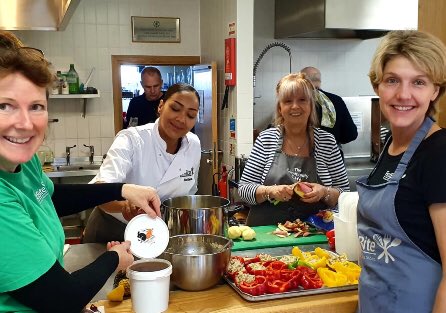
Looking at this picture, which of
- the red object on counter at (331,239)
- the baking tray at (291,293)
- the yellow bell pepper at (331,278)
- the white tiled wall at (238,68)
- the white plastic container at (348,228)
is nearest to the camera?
the baking tray at (291,293)

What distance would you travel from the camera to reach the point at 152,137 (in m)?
2.47

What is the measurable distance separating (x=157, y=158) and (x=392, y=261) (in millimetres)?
1411

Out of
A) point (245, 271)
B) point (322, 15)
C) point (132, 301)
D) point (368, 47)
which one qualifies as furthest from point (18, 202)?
point (368, 47)

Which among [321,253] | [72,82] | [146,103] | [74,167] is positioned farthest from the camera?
[146,103]

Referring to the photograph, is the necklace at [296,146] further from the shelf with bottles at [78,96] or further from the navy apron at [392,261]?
the shelf with bottles at [78,96]

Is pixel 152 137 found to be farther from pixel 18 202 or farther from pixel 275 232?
pixel 18 202

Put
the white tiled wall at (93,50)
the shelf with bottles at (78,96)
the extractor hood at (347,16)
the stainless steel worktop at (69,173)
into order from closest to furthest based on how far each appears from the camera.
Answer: the extractor hood at (347,16) → the stainless steel worktop at (69,173) → the shelf with bottles at (78,96) → the white tiled wall at (93,50)

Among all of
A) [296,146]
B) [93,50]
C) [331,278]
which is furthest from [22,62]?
[93,50]

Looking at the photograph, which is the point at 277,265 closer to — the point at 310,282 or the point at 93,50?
the point at 310,282

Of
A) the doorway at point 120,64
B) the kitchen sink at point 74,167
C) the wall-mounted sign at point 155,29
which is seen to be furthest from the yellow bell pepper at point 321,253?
the wall-mounted sign at point 155,29

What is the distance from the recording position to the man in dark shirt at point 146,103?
5039 mm

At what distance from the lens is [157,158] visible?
8.05 feet

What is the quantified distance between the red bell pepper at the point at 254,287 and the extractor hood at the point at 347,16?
3073 mm

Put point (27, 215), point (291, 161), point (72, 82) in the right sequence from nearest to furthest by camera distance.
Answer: point (27, 215) → point (291, 161) → point (72, 82)
